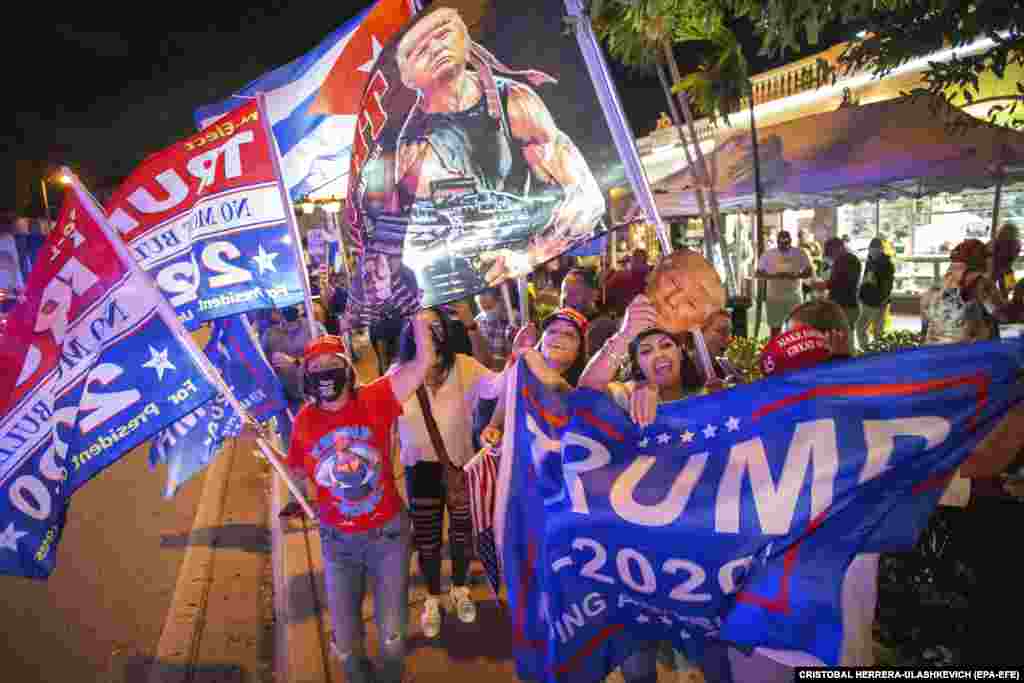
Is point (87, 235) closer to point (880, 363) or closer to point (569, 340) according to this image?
point (569, 340)

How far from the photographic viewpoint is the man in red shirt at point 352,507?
3375mm

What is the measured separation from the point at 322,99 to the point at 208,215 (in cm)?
185

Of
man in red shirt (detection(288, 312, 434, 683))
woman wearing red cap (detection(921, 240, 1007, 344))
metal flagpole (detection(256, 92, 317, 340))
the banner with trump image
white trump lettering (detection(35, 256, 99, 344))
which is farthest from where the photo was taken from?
woman wearing red cap (detection(921, 240, 1007, 344))

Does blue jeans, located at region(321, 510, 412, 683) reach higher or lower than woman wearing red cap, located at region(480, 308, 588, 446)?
lower

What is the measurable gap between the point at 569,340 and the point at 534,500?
1146mm

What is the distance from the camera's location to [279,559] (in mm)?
5727

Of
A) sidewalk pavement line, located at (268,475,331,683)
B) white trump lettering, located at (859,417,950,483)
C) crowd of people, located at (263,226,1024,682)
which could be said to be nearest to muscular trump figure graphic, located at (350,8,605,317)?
crowd of people, located at (263,226,1024,682)

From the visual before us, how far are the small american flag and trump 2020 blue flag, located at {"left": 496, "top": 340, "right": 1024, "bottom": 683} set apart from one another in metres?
0.72

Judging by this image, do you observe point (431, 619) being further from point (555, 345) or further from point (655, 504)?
point (655, 504)

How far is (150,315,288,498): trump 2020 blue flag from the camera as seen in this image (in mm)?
5113

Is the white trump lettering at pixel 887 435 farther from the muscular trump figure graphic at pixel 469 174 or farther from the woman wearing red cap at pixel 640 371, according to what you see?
the muscular trump figure graphic at pixel 469 174

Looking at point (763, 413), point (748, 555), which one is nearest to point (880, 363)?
point (763, 413)

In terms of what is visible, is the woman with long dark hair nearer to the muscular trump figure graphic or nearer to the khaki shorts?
the muscular trump figure graphic

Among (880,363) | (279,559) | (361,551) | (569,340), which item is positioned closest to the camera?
(880,363)
